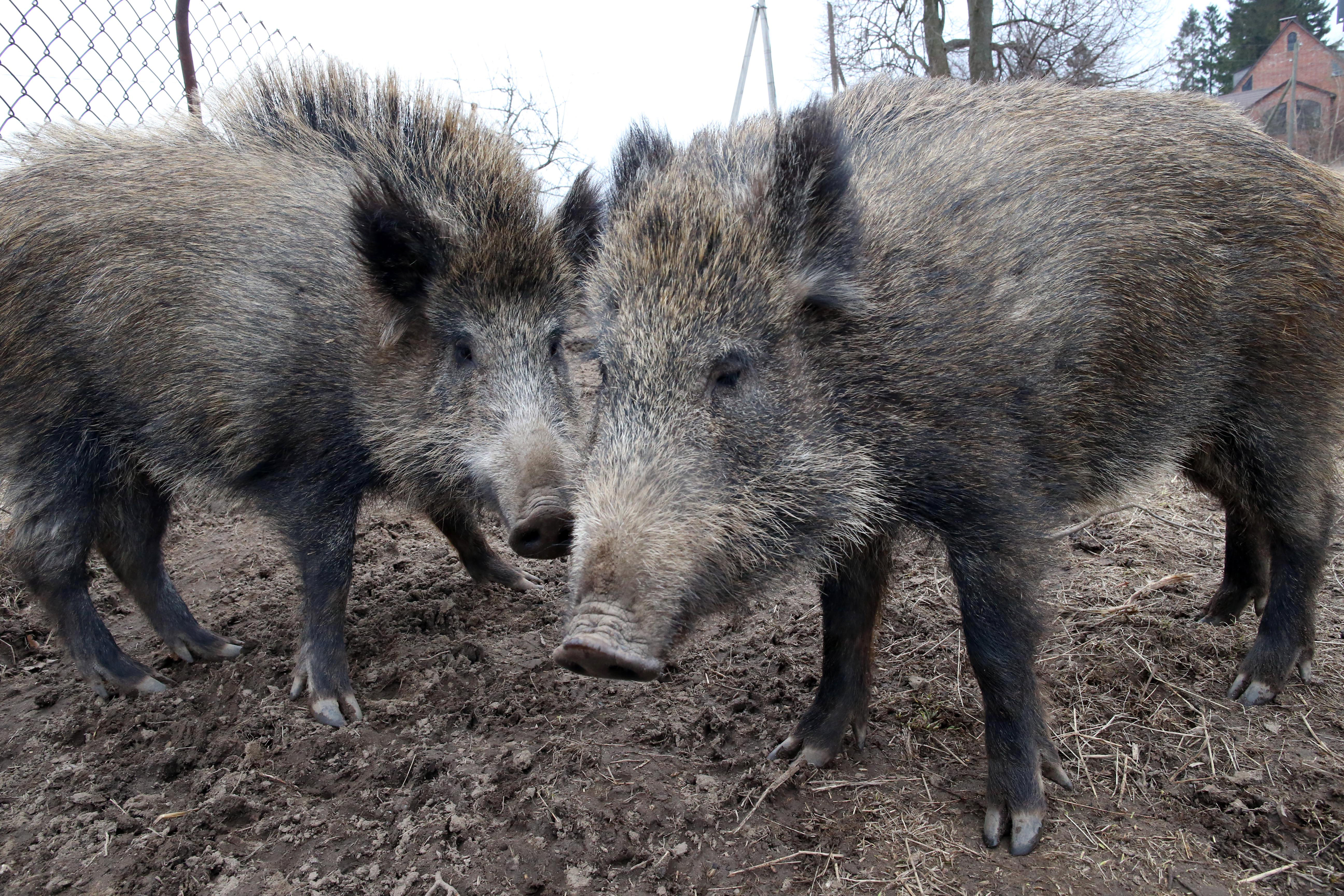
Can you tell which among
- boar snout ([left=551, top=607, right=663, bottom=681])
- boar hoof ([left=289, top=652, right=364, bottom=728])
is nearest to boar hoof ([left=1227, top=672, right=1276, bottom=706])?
boar snout ([left=551, top=607, right=663, bottom=681])

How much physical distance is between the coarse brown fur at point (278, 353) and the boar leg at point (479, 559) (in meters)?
0.52

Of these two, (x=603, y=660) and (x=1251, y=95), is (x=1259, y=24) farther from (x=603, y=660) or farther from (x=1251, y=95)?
(x=603, y=660)

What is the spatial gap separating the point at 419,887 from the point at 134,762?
1.30 metres

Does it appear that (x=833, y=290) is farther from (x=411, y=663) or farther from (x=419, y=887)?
(x=411, y=663)

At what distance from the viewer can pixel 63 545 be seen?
360 centimetres

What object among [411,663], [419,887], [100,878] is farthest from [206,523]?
[419,887]

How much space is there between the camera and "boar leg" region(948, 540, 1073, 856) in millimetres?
2471

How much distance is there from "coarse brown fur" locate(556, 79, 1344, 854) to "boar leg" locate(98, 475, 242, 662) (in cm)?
239

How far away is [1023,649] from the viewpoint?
2518mm

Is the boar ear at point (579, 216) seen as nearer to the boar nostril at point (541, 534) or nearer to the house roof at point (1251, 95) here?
the boar nostril at point (541, 534)

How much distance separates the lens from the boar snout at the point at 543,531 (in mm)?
2926

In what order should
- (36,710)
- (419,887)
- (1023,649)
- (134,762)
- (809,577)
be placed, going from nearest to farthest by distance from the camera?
(419,887) → (1023,649) → (809,577) → (134,762) → (36,710)

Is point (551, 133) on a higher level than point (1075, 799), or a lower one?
higher

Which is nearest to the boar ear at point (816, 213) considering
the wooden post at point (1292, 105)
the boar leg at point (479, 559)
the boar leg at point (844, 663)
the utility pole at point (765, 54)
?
the boar leg at point (844, 663)
